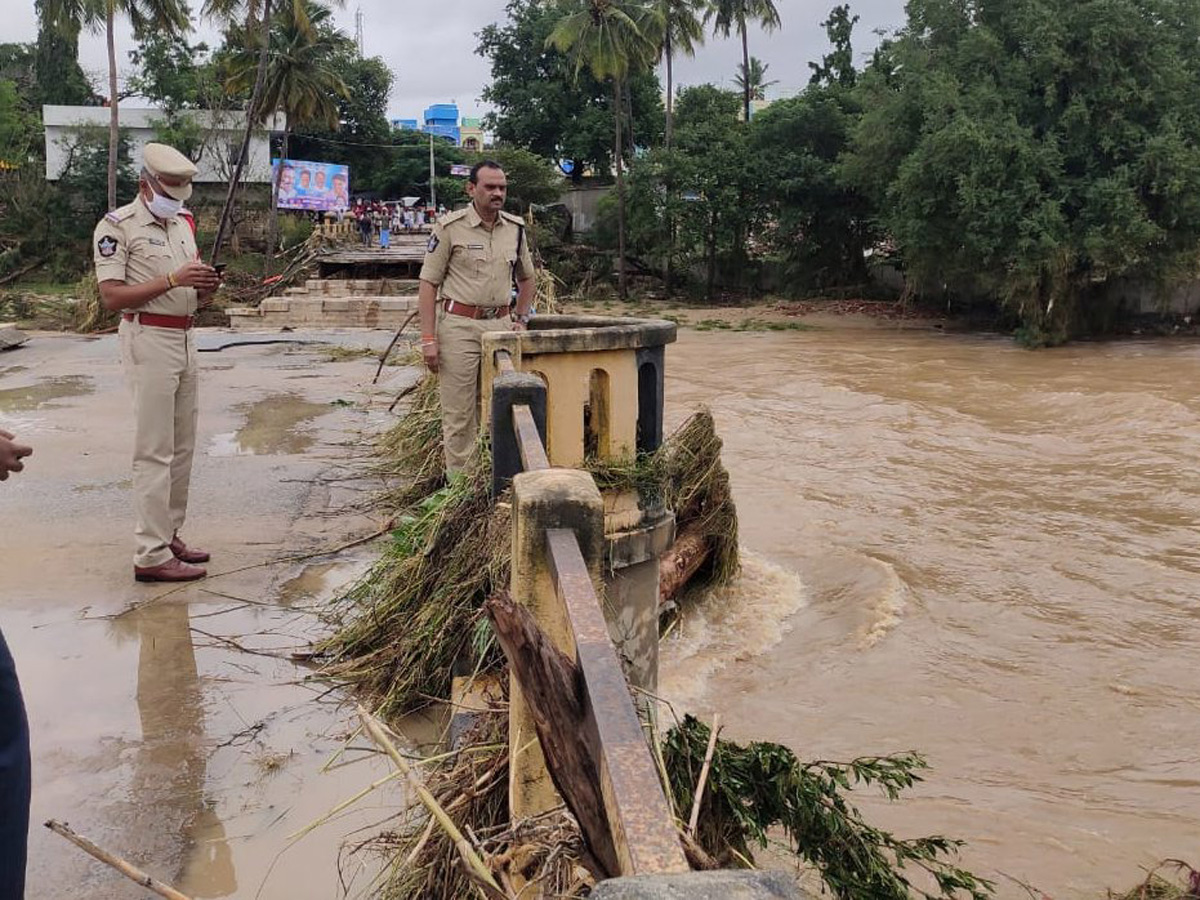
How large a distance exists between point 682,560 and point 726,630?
2.21ft

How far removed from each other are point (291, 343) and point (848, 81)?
22033mm

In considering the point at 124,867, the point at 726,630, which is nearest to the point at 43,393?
the point at 726,630

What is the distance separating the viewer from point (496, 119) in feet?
138

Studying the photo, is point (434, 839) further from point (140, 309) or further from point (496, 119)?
point (496, 119)

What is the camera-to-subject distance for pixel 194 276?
484 centimetres

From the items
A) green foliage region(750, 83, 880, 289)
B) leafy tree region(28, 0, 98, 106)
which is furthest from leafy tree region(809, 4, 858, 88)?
leafy tree region(28, 0, 98, 106)

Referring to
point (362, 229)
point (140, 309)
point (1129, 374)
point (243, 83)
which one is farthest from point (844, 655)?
point (362, 229)

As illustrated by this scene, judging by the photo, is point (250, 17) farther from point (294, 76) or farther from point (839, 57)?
point (839, 57)

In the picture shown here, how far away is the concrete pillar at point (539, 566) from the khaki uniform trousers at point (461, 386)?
10.6 ft

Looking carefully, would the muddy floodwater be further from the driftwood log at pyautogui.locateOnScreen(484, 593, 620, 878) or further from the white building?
the white building

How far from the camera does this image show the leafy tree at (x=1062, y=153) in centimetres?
2084

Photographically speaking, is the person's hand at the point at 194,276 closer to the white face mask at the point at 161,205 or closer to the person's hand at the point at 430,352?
the white face mask at the point at 161,205

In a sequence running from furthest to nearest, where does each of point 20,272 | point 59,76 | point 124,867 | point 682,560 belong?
1. point 59,76
2. point 20,272
3. point 682,560
4. point 124,867

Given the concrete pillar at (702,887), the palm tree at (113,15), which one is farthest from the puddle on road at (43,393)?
the palm tree at (113,15)
